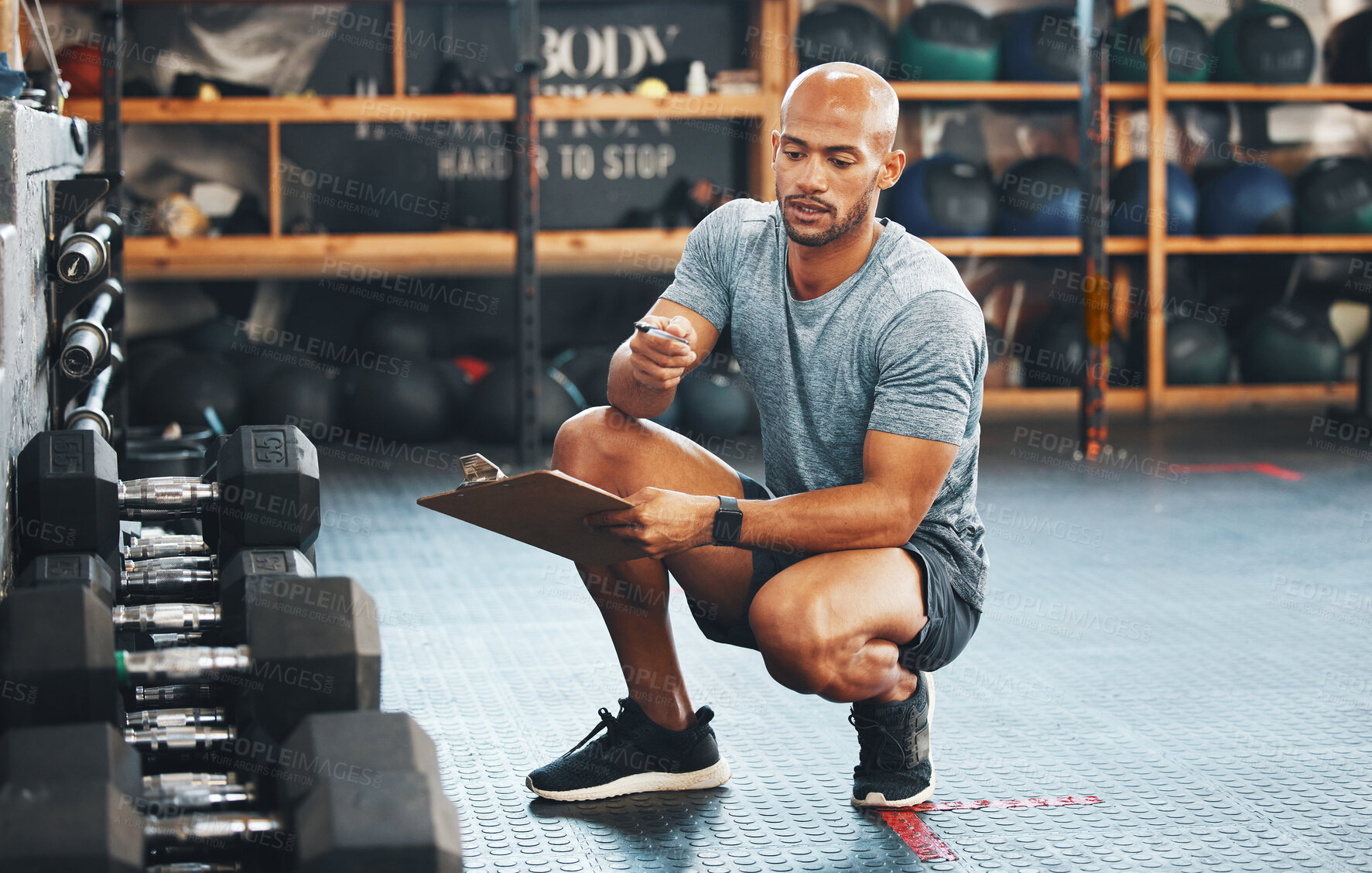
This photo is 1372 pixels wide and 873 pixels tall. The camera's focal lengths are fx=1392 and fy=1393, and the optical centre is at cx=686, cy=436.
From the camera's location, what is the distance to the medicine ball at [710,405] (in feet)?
16.3

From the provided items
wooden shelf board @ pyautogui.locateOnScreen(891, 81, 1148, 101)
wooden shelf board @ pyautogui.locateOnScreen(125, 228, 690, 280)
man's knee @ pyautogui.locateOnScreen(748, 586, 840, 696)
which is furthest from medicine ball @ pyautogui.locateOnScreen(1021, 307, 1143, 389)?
man's knee @ pyautogui.locateOnScreen(748, 586, 840, 696)

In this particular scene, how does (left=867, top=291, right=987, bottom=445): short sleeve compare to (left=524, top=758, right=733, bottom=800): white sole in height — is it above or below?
above

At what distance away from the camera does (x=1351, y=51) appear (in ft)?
19.2

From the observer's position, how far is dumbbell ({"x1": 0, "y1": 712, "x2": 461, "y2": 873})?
40.6 inches

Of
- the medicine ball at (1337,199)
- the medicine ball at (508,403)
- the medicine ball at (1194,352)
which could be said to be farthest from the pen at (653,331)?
the medicine ball at (1337,199)

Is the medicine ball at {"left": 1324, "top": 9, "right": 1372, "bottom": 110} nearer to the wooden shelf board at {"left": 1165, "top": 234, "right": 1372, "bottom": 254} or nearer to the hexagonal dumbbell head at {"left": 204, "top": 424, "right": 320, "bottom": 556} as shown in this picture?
the wooden shelf board at {"left": 1165, "top": 234, "right": 1372, "bottom": 254}

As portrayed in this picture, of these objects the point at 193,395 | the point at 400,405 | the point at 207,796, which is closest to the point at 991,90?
the point at 400,405

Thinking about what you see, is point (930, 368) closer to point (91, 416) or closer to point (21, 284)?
point (21, 284)

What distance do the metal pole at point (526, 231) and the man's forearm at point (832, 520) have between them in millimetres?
2898

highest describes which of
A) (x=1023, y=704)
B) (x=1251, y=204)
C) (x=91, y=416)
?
(x=1251, y=204)

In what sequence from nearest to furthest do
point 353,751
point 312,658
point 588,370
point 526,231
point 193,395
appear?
A: point 353,751 < point 312,658 < point 526,231 < point 193,395 < point 588,370

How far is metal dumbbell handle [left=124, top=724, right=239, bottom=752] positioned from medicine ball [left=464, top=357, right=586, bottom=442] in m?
3.42

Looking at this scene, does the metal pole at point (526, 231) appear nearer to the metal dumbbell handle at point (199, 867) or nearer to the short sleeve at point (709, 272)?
the short sleeve at point (709, 272)

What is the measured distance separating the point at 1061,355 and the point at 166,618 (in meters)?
4.65
